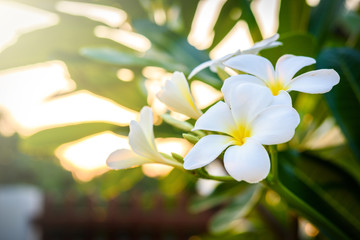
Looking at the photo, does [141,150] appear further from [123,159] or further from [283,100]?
[283,100]

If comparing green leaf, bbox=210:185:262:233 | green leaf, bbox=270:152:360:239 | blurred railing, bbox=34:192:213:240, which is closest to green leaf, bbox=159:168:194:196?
green leaf, bbox=210:185:262:233

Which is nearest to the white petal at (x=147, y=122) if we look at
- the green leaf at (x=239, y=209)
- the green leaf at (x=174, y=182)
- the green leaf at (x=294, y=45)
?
the green leaf at (x=294, y=45)

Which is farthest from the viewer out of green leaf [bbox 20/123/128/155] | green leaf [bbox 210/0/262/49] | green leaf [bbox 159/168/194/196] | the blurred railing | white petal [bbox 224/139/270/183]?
the blurred railing

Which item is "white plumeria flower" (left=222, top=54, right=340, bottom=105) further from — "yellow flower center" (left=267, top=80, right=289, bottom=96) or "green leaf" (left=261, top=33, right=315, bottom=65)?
"green leaf" (left=261, top=33, right=315, bottom=65)

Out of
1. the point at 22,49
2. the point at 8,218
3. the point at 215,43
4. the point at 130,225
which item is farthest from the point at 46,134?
the point at 8,218

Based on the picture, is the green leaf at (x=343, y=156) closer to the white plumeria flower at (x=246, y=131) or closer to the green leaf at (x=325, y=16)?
the green leaf at (x=325, y=16)

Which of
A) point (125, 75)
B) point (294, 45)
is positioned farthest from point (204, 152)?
point (125, 75)

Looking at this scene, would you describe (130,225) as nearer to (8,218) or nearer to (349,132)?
(8,218)
